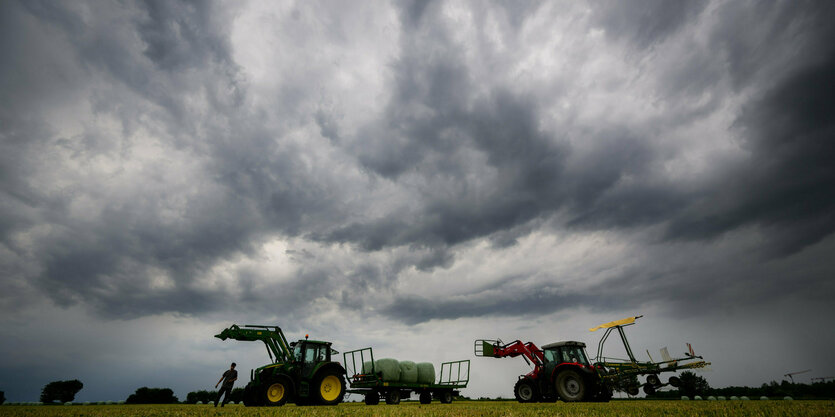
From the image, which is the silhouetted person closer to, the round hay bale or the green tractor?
the green tractor

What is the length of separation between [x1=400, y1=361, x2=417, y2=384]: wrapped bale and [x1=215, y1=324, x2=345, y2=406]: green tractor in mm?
4064

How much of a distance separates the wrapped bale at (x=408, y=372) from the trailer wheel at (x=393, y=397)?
0.75 metres

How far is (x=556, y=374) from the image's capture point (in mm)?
18062

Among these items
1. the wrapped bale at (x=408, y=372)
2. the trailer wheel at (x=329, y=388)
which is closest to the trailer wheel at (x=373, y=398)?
the wrapped bale at (x=408, y=372)

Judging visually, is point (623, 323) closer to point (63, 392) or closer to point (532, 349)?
point (532, 349)

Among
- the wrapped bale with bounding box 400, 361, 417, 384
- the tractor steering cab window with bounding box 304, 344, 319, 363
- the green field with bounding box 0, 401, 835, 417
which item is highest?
the tractor steering cab window with bounding box 304, 344, 319, 363

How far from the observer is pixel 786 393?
94.5 ft

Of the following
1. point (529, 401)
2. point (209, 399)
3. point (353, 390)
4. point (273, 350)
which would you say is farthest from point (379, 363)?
point (209, 399)

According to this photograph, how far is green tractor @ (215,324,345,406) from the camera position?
652 inches

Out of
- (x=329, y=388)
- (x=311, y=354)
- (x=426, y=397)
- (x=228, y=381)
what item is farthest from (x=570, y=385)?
(x=228, y=381)

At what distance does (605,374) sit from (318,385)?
14714 millimetres

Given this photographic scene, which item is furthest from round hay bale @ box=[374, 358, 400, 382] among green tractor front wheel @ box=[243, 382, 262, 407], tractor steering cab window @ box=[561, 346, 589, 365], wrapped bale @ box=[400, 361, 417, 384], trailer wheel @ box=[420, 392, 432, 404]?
tractor steering cab window @ box=[561, 346, 589, 365]

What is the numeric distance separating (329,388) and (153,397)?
19576 mm

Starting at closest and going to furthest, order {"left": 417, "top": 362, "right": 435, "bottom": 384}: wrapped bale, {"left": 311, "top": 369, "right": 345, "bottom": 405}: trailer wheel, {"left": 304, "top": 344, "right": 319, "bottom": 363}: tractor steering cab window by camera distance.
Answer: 1. {"left": 311, "top": 369, "right": 345, "bottom": 405}: trailer wheel
2. {"left": 304, "top": 344, "right": 319, "bottom": 363}: tractor steering cab window
3. {"left": 417, "top": 362, "right": 435, "bottom": 384}: wrapped bale
